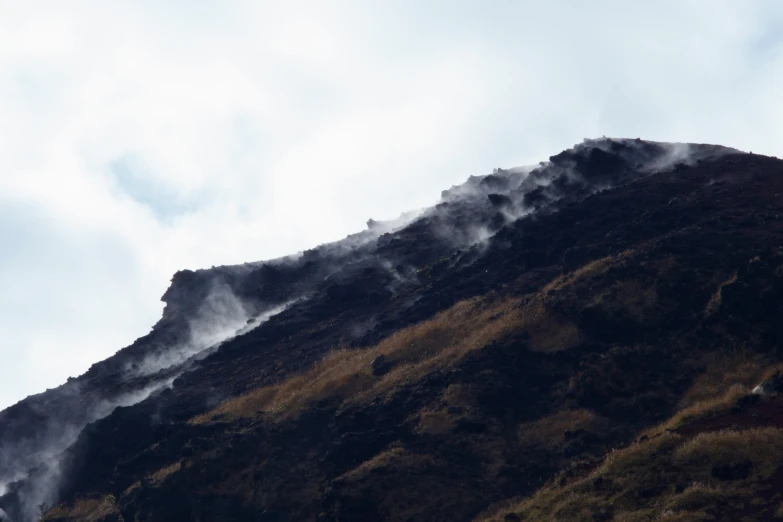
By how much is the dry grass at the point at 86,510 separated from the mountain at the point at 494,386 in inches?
5.5

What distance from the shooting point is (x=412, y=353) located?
5216cm

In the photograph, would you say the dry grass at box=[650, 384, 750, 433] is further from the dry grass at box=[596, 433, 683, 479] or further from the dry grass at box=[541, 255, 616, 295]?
the dry grass at box=[541, 255, 616, 295]

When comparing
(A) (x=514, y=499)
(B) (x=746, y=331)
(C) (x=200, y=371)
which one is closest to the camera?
(A) (x=514, y=499)

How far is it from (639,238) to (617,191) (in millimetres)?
9358

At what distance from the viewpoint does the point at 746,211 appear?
54.9 meters

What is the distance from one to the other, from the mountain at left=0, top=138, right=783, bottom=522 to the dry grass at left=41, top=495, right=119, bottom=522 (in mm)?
139

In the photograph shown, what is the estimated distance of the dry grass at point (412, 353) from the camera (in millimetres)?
48906

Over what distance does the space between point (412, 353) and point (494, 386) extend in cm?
746

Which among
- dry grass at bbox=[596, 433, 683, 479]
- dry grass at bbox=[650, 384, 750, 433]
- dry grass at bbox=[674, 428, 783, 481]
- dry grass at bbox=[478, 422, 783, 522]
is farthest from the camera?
dry grass at bbox=[650, 384, 750, 433]

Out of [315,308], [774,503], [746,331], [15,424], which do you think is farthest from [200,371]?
[774,503]

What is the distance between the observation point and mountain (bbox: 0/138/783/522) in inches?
1481

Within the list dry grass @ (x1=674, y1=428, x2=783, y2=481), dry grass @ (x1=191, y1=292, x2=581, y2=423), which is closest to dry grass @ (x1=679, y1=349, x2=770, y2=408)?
dry grass @ (x1=674, y1=428, x2=783, y2=481)

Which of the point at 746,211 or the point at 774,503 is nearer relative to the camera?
the point at 774,503

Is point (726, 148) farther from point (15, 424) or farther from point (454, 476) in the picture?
point (15, 424)
